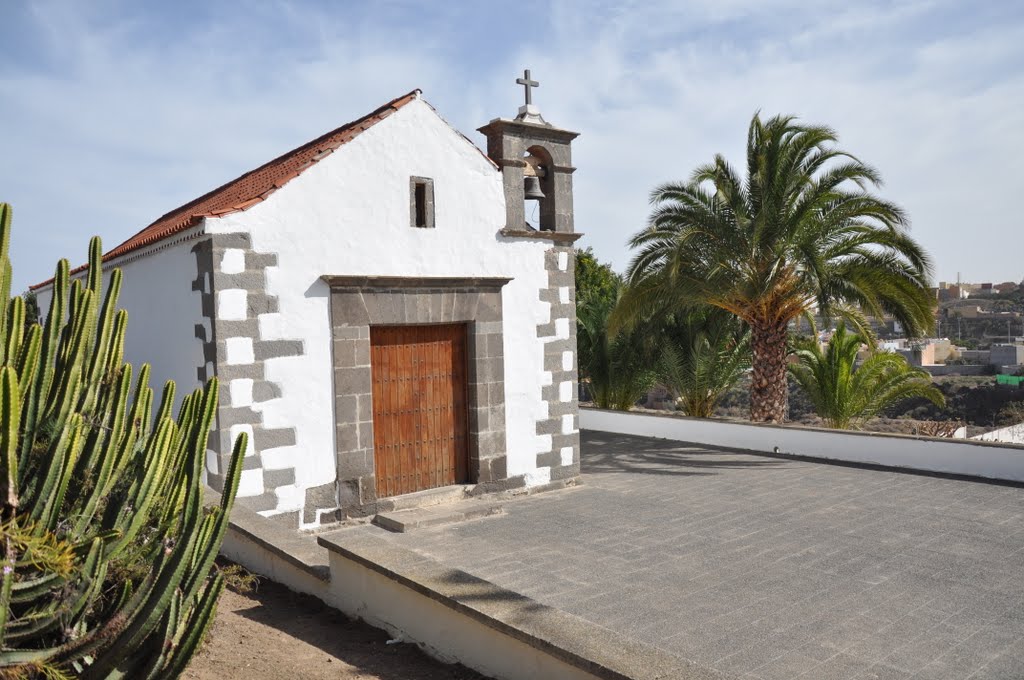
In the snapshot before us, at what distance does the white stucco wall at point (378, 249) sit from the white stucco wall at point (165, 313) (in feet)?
2.44

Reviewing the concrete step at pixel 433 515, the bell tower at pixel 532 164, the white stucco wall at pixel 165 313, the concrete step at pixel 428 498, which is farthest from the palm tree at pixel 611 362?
the white stucco wall at pixel 165 313

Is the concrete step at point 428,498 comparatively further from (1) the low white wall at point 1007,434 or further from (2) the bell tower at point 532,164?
(1) the low white wall at point 1007,434

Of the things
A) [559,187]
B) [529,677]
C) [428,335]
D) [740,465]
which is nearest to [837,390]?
[740,465]

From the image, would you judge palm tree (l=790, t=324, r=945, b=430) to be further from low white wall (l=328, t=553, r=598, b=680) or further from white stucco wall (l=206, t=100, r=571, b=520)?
low white wall (l=328, t=553, r=598, b=680)

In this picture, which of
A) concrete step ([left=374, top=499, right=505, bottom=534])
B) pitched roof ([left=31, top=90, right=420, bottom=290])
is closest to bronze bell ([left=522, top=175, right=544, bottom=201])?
pitched roof ([left=31, top=90, right=420, bottom=290])

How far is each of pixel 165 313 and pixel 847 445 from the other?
8.74 meters

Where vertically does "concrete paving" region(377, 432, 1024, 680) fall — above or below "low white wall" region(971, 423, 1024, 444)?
above

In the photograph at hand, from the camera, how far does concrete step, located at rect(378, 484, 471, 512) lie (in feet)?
26.6

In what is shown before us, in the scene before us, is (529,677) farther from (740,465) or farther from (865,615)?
(740,465)

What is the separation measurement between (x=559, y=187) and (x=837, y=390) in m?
6.42

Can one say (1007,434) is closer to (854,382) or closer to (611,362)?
(854,382)

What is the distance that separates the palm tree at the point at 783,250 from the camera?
37.7 ft

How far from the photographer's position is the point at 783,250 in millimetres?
11375

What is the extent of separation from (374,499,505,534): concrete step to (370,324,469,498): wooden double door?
1.24 feet
